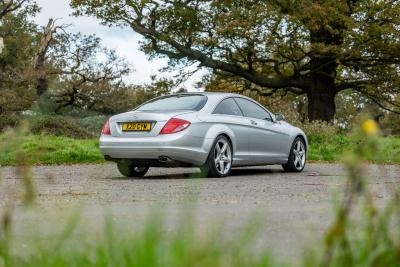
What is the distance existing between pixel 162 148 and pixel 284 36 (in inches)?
768

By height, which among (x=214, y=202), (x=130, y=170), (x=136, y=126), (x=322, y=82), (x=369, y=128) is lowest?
A: (x=214, y=202)

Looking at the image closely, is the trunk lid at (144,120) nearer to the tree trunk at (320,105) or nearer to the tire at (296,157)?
the tire at (296,157)

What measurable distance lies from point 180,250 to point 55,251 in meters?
0.51

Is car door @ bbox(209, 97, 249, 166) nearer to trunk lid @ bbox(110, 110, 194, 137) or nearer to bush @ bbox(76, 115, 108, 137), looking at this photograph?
trunk lid @ bbox(110, 110, 194, 137)

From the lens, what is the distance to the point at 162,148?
10.9 meters

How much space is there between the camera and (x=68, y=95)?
38562 mm

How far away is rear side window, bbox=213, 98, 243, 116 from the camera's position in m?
12.1

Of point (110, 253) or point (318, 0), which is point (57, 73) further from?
point (110, 253)

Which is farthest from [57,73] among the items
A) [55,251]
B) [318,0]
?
[55,251]

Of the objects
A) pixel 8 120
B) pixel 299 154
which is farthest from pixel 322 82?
pixel 299 154

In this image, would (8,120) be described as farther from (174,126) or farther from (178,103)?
(174,126)

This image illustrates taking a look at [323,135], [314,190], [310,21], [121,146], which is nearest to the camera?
[314,190]

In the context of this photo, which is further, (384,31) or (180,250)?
(384,31)

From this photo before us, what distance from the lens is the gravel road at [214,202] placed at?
4801 millimetres
